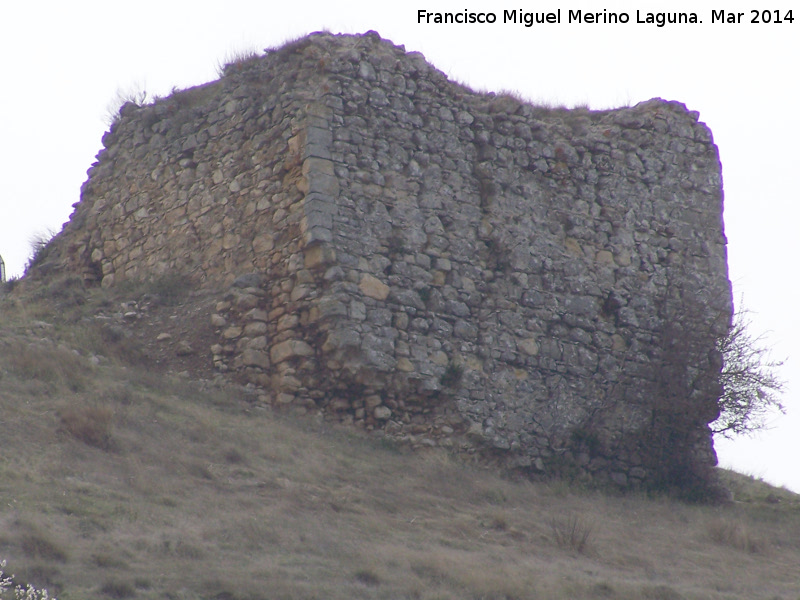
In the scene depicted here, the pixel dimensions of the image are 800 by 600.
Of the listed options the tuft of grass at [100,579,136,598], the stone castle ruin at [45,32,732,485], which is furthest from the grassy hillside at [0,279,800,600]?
the stone castle ruin at [45,32,732,485]

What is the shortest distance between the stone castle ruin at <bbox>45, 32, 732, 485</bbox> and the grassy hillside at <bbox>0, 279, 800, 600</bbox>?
0.57m

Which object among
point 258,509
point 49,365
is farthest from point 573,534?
point 49,365

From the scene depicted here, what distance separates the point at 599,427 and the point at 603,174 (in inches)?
115

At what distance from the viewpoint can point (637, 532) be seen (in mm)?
9297

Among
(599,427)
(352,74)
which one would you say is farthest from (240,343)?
(599,427)

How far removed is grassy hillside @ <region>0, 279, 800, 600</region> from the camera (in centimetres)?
655

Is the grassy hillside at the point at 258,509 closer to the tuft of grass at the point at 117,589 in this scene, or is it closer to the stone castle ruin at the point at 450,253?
the tuft of grass at the point at 117,589

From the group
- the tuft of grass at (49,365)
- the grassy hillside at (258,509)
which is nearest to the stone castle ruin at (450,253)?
the grassy hillside at (258,509)

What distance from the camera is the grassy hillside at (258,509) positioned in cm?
655

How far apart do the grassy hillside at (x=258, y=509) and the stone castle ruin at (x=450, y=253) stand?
57 centimetres

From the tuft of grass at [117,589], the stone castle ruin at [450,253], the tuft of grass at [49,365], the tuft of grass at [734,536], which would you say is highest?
the stone castle ruin at [450,253]

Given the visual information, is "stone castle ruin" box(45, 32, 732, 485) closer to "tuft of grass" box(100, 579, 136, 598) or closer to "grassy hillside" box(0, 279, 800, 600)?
"grassy hillside" box(0, 279, 800, 600)

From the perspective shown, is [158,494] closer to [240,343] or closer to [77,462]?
[77,462]

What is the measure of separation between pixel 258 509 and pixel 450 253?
4.31m
